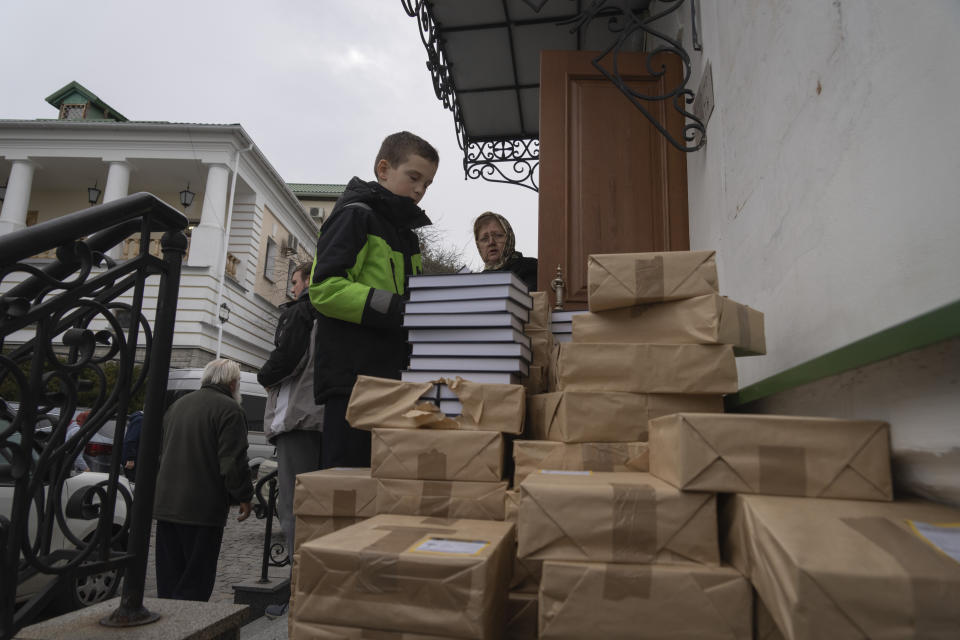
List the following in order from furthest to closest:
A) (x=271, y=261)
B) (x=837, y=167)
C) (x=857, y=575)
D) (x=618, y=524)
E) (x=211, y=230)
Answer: (x=271, y=261), (x=211, y=230), (x=837, y=167), (x=618, y=524), (x=857, y=575)

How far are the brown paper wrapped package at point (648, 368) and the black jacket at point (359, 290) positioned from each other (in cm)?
75

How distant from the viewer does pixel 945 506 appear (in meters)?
1.06

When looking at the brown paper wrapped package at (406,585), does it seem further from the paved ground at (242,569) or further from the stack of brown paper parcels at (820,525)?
the paved ground at (242,569)

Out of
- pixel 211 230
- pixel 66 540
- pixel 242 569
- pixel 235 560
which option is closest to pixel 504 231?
pixel 66 540

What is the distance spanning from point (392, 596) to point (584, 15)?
106 inches

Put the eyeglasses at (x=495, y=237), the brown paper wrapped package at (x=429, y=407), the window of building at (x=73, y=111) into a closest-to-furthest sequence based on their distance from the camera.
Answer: the brown paper wrapped package at (x=429, y=407) → the eyeglasses at (x=495, y=237) → the window of building at (x=73, y=111)

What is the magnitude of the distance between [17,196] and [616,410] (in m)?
19.7

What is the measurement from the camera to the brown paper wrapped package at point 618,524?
1.21 metres

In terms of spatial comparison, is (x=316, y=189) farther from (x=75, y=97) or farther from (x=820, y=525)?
(x=820, y=525)

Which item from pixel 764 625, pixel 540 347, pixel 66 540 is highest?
pixel 540 347

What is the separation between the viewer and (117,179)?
16.0m

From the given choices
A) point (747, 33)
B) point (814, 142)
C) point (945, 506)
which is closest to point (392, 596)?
point (945, 506)

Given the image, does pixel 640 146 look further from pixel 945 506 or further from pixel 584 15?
pixel 945 506

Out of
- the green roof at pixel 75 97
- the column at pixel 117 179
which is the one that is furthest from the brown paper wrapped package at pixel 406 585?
the green roof at pixel 75 97
